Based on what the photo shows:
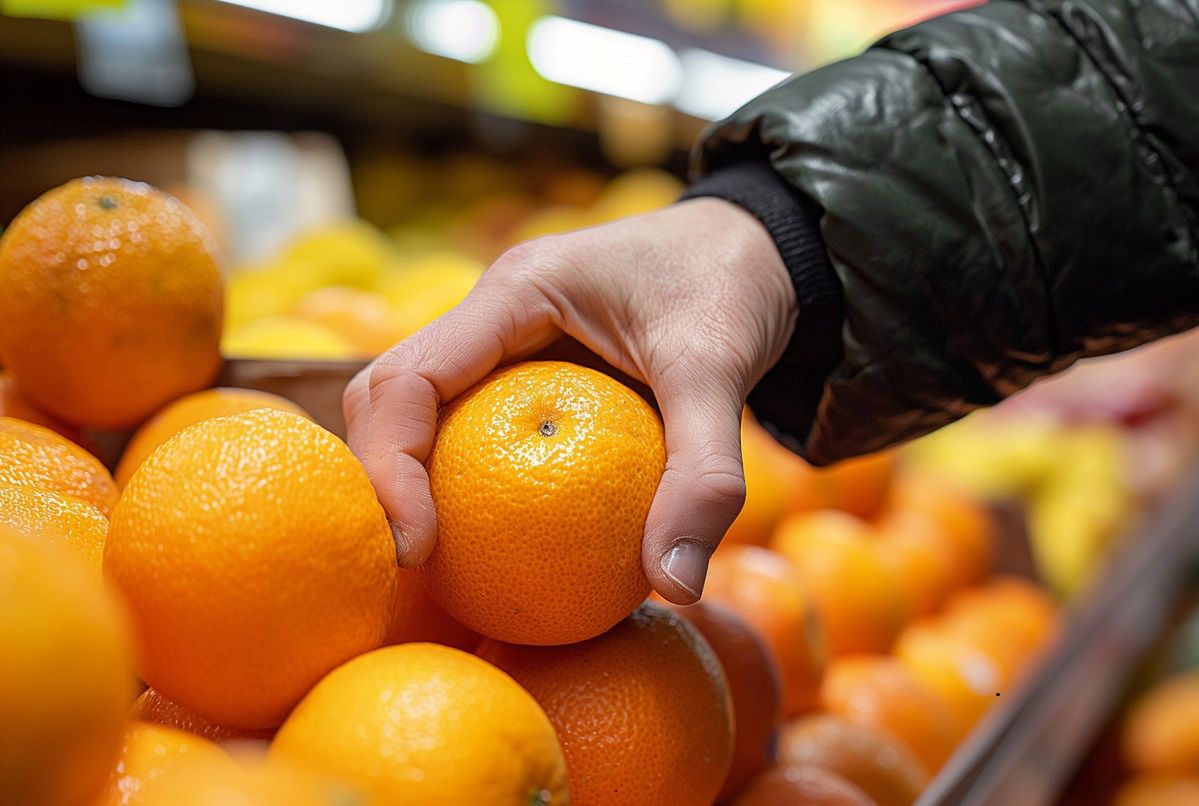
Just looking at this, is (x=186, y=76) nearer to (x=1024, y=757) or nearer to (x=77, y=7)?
(x=77, y=7)

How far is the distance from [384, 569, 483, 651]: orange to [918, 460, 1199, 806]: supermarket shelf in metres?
0.53

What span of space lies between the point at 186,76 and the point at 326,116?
795mm

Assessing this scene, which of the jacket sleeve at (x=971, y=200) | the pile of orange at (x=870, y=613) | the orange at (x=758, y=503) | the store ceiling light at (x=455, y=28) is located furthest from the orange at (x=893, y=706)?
the store ceiling light at (x=455, y=28)

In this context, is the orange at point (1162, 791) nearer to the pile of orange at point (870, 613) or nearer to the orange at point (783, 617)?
the pile of orange at point (870, 613)

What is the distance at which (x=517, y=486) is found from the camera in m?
0.68

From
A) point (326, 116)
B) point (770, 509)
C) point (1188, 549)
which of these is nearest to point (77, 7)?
point (770, 509)

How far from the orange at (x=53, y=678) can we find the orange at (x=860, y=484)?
1.42 m

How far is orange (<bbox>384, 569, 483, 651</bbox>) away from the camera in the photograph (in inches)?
30.3

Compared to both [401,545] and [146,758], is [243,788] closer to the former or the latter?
[146,758]

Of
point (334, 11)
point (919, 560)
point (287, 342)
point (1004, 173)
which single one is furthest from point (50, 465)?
point (334, 11)

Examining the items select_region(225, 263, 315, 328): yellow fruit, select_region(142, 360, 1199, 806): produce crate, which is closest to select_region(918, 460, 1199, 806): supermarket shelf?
select_region(142, 360, 1199, 806): produce crate

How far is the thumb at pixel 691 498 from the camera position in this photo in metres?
0.69

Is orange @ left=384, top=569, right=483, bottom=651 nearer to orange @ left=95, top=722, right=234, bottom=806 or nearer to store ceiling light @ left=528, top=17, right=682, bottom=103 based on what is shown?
orange @ left=95, top=722, right=234, bottom=806

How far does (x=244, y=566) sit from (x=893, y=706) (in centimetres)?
96
